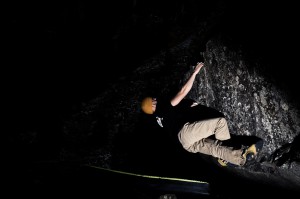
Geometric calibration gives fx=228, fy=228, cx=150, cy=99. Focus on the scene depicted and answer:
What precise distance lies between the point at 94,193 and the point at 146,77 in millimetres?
2542

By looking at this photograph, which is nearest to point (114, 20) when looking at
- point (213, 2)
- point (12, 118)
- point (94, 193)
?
point (213, 2)

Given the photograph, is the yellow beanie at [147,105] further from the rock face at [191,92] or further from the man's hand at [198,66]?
the man's hand at [198,66]

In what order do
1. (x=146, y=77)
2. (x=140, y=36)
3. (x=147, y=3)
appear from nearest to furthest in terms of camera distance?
(x=147, y=3) → (x=140, y=36) → (x=146, y=77)

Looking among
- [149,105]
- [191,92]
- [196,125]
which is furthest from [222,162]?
[149,105]

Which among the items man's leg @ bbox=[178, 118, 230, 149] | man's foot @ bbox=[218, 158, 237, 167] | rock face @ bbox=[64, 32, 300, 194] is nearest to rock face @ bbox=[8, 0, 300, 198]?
rock face @ bbox=[64, 32, 300, 194]

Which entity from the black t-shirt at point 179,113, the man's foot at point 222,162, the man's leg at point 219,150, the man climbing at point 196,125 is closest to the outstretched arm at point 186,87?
the man climbing at point 196,125

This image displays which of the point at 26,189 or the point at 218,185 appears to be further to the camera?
the point at 218,185

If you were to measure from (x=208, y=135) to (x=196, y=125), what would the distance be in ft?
1.07

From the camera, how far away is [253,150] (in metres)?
3.62

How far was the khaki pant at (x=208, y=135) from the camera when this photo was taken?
3941 millimetres

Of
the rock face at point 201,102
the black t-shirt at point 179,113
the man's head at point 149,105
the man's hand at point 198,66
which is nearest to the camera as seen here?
the rock face at point 201,102

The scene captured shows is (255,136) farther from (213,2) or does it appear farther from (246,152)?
(213,2)

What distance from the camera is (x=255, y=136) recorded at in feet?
12.4

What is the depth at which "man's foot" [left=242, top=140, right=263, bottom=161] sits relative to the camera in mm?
3617
